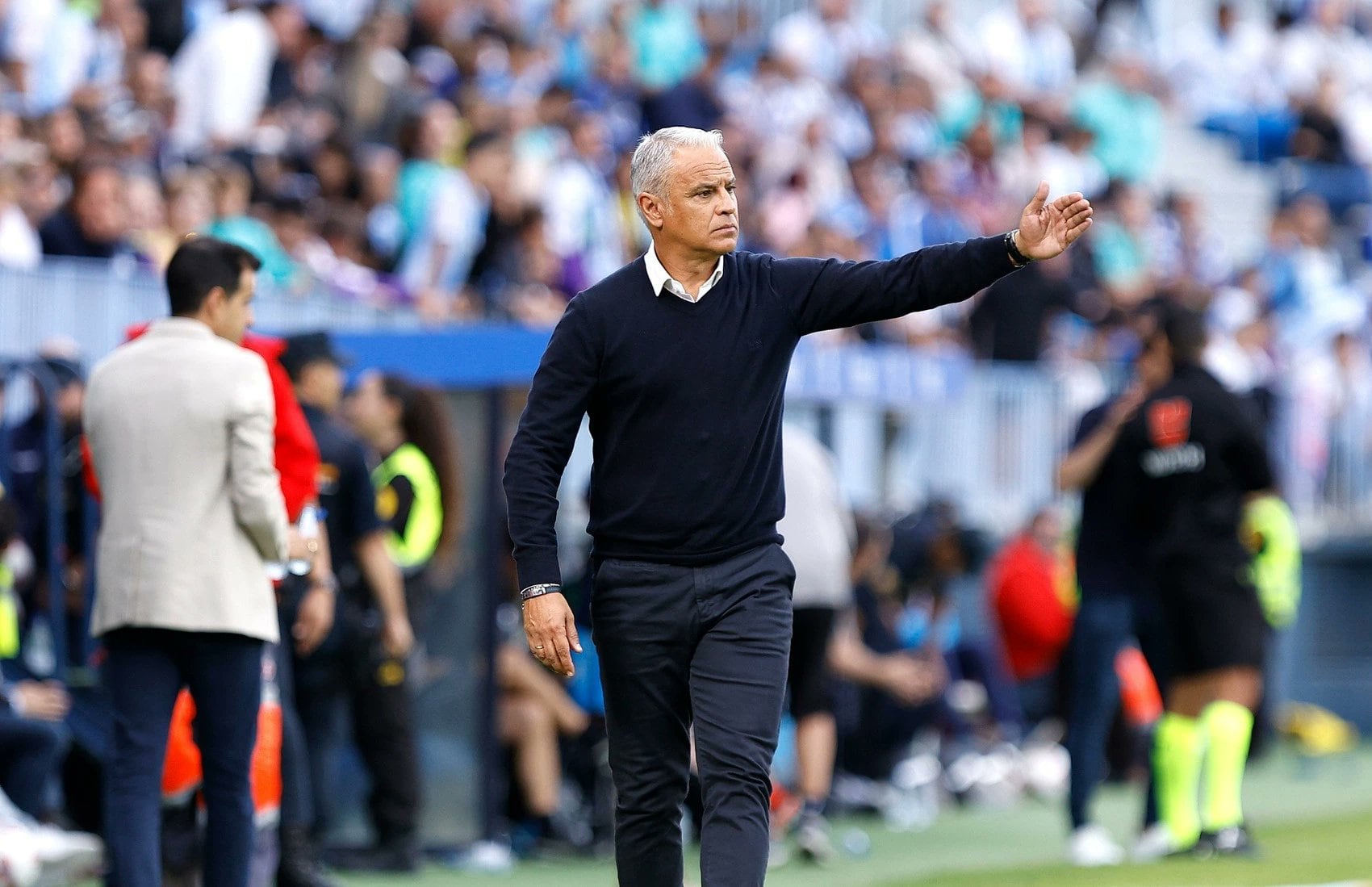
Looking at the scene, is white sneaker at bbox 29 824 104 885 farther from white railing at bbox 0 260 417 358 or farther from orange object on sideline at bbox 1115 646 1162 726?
orange object on sideline at bbox 1115 646 1162 726

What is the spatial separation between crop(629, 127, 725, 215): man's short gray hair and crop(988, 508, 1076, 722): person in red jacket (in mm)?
8551

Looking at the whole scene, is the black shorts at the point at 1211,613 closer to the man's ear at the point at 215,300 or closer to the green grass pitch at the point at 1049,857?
the green grass pitch at the point at 1049,857

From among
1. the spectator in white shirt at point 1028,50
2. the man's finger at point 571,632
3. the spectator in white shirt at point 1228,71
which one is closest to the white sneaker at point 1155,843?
the man's finger at point 571,632

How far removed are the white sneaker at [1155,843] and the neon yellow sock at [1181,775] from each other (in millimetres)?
49

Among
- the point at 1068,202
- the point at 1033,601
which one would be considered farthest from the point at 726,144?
the point at 1068,202

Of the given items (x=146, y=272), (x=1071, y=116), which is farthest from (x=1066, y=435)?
(x=146, y=272)

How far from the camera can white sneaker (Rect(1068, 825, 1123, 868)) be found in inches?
390

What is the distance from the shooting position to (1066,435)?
1688 centimetres

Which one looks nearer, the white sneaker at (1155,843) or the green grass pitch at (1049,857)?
the green grass pitch at (1049,857)

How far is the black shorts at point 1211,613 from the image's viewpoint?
10094mm

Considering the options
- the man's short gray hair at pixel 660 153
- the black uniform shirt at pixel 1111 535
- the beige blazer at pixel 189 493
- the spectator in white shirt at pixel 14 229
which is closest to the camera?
the man's short gray hair at pixel 660 153

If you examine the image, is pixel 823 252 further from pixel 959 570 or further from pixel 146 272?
pixel 146 272

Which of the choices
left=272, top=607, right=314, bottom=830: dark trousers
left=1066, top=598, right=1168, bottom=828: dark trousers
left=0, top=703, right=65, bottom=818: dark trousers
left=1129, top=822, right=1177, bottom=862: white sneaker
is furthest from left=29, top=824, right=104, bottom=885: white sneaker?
left=1129, top=822, right=1177, bottom=862: white sneaker

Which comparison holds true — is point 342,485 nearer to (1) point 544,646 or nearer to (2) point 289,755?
(2) point 289,755
